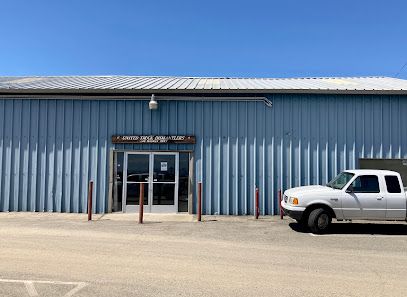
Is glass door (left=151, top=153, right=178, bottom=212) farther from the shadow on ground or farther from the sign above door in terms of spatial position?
the shadow on ground

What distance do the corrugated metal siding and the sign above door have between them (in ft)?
0.72

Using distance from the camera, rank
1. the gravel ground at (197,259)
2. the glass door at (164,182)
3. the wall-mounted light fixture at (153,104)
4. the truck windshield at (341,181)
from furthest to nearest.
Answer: the glass door at (164,182)
the wall-mounted light fixture at (153,104)
the truck windshield at (341,181)
the gravel ground at (197,259)

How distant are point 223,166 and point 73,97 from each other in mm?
5963

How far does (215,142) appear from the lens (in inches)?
536

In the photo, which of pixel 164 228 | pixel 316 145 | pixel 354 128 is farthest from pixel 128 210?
pixel 354 128

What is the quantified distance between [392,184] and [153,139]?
25.4ft

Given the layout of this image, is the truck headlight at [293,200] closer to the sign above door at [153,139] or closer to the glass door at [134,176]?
the sign above door at [153,139]

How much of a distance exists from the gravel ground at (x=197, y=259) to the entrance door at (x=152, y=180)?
2.20m

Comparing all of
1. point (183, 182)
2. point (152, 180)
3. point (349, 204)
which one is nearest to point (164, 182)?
point (152, 180)

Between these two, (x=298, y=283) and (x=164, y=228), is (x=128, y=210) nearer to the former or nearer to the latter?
(x=164, y=228)

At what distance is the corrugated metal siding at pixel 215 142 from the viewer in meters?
13.5

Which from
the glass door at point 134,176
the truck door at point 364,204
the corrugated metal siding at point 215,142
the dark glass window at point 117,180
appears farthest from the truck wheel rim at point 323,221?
the dark glass window at point 117,180

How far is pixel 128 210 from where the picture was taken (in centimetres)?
1366

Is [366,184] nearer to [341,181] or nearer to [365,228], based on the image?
[341,181]
